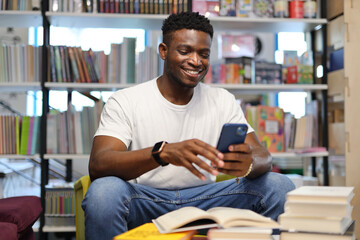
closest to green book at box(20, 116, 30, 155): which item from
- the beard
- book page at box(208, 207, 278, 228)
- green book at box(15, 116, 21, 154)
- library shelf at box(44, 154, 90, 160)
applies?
green book at box(15, 116, 21, 154)

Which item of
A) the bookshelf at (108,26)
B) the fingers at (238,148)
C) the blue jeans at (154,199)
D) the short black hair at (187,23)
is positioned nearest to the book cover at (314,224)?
the fingers at (238,148)

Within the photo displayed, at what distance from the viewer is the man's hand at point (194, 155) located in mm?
1201

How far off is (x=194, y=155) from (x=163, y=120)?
0.60 metres

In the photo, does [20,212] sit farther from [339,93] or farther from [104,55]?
[339,93]

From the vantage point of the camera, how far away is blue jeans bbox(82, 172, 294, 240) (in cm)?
137

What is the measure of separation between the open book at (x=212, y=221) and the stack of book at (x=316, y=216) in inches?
2.2

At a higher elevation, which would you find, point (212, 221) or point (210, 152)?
point (210, 152)

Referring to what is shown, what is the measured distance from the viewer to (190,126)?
1.83 m

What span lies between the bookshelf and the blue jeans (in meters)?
1.23

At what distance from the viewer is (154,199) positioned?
5.26 ft

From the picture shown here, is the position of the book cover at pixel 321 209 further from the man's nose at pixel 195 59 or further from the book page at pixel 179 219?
the man's nose at pixel 195 59

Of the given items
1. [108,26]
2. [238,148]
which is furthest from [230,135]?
[108,26]

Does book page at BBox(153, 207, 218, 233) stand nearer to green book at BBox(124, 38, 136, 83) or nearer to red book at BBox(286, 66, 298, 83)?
green book at BBox(124, 38, 136, 83)

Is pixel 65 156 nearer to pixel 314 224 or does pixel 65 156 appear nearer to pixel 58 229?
pixel 58 229
